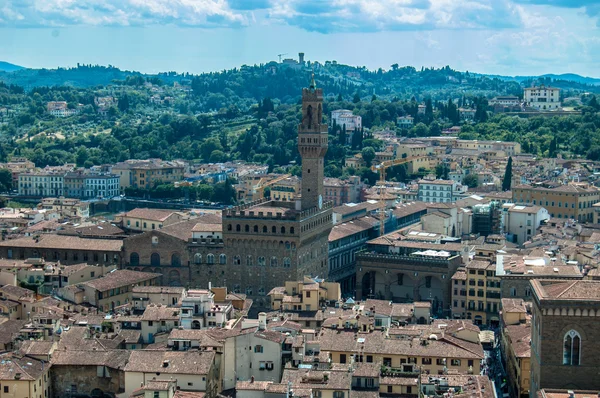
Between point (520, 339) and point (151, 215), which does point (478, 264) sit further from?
point (151, 215)

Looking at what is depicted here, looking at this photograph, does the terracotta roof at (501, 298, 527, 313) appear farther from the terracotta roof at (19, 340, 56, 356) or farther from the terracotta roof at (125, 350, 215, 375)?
the terracotta roof at (19, 340, 56, 356)

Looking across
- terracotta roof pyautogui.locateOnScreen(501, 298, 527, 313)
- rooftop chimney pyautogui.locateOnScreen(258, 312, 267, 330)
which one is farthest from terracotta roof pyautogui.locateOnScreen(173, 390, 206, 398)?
terracotta roof pyautogui.locateOnScreen(501, 298, 527, 313)

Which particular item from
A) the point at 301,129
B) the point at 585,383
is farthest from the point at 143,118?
the point at 585,383

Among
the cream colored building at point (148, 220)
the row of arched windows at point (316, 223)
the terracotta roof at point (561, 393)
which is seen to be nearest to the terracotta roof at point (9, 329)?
the row of arched windows at point (316, 223)

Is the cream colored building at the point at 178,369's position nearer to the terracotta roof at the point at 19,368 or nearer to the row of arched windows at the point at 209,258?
the terracotta roof at the point at 19,368

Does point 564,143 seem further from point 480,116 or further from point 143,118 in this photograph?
point 143,118

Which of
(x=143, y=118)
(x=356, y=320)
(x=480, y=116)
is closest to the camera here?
(x=356, y=320)

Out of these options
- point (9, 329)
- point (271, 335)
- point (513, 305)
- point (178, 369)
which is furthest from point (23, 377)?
point (513, 305)
